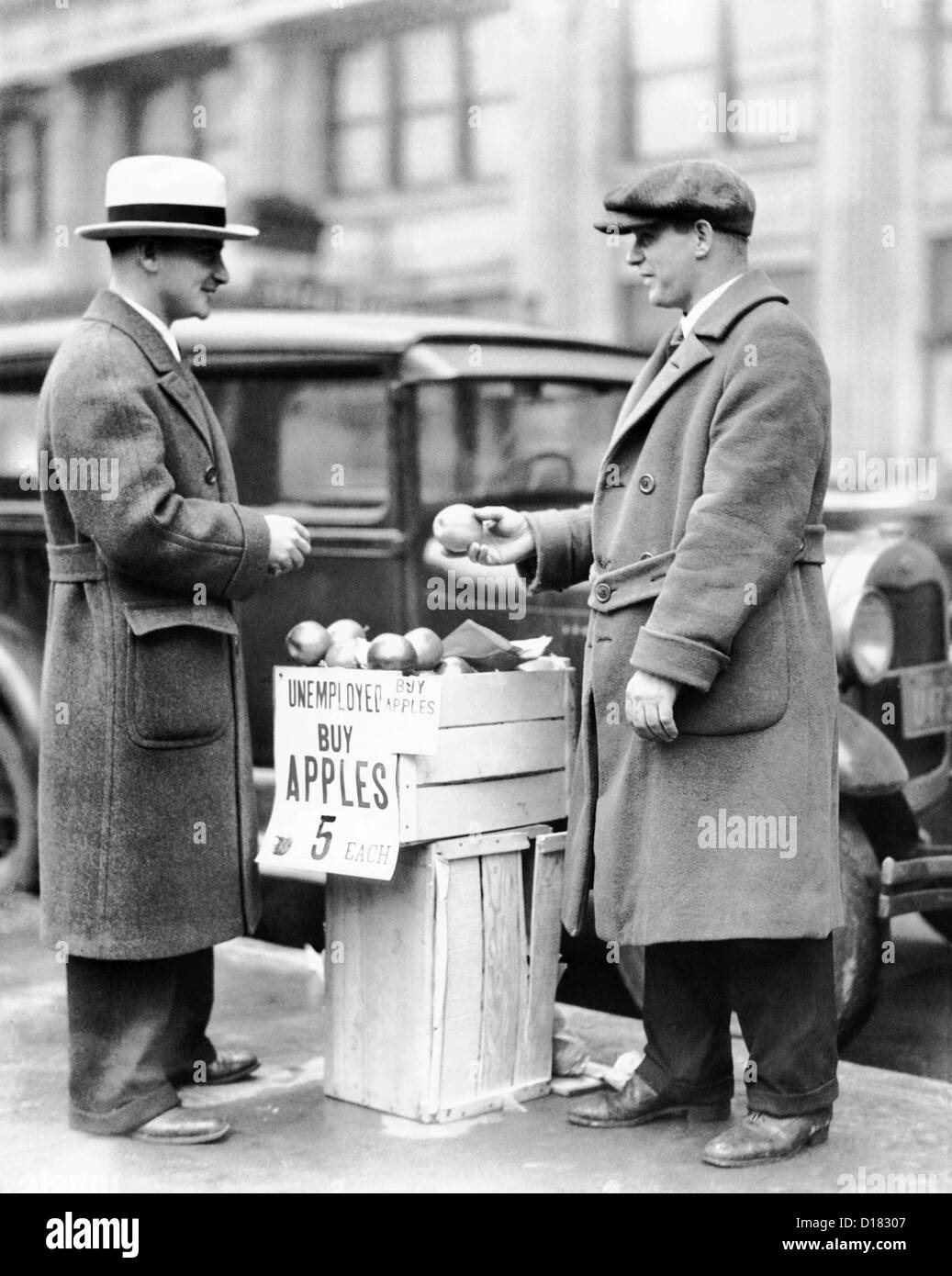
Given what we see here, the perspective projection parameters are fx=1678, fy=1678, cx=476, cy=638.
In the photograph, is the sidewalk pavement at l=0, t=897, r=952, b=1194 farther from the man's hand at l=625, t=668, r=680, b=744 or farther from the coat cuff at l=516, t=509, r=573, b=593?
the coat cuff at l=516, t=509, r=573, b=593

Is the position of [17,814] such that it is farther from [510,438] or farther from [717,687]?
[717,687]

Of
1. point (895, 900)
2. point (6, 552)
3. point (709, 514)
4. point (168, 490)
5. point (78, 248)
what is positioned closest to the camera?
point (709, 514)

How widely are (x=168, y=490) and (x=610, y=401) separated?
239 centimetres

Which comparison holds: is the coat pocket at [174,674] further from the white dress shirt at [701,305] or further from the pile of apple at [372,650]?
the white dress shirt at [701,305]

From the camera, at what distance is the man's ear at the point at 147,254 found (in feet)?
12.5

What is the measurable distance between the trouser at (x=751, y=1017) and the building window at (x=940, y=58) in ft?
36.8

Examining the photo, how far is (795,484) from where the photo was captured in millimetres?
3408

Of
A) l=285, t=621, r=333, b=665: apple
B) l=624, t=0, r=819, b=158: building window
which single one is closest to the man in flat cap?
l=285, t=621, r=333, b=665: apple

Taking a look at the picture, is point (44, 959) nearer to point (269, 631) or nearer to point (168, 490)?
point (269, 631)

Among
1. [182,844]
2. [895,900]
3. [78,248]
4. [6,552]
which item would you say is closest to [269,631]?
[6,552]

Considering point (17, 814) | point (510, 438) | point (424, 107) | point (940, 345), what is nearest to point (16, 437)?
point (17, 814)

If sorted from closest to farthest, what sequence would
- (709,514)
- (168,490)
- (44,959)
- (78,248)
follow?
(709,514) < (168,490) < (44,959) < (78,248)

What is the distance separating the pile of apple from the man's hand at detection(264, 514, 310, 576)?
23 cm

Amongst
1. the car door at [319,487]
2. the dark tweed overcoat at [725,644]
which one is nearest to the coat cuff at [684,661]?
the dark tweed overcoat at [725,644]
